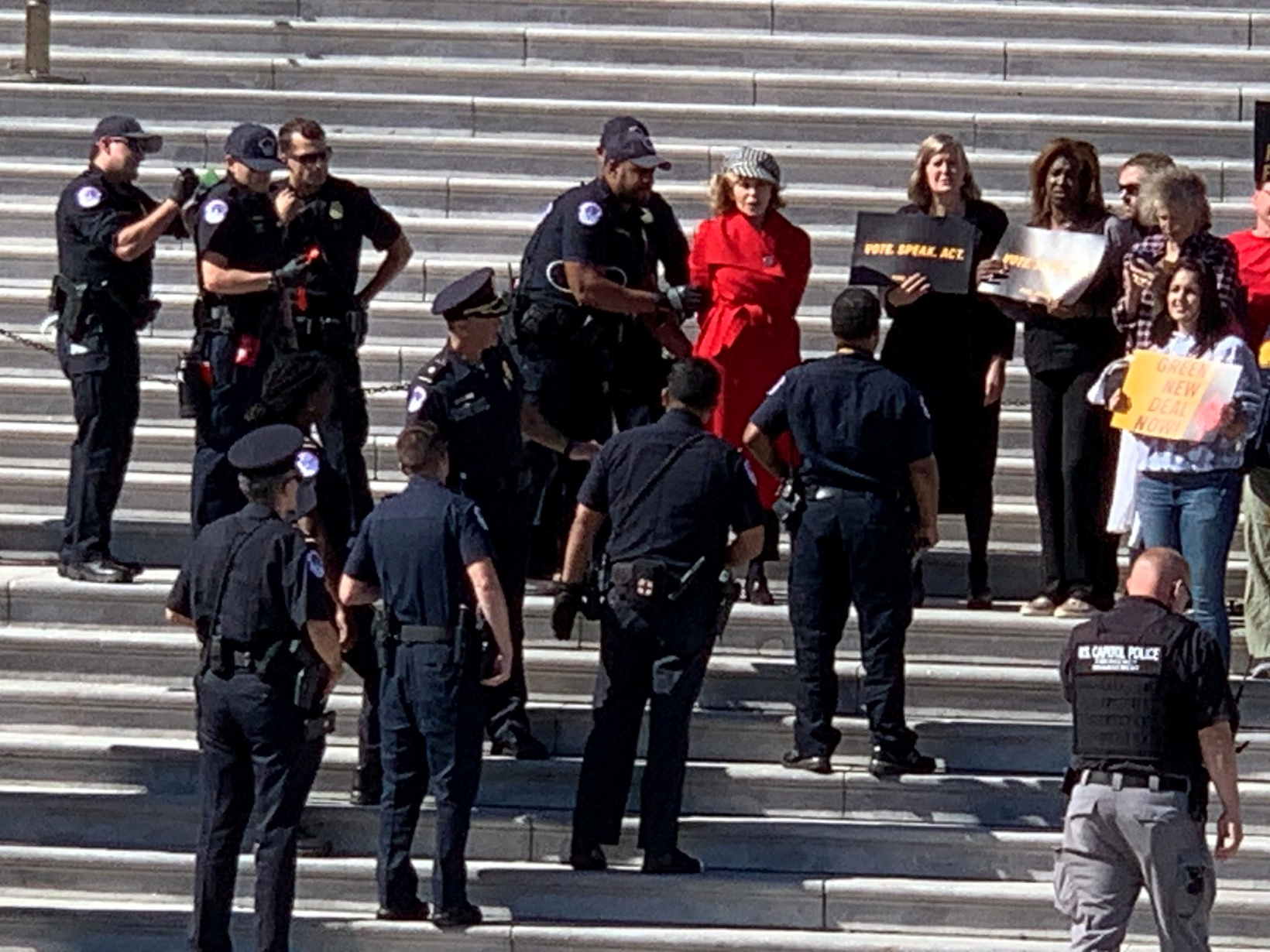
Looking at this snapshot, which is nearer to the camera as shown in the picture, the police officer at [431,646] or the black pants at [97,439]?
the police officer at [431,646]

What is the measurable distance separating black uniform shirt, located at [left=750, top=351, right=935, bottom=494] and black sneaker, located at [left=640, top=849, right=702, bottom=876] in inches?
54.7

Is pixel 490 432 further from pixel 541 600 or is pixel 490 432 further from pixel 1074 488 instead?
pixel 1074 488

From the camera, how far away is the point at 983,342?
39.5 ft

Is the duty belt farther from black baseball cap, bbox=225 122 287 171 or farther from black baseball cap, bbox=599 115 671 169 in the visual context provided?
black baseball cap, bbox=225 122 287 171

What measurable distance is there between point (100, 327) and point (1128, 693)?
4.84m

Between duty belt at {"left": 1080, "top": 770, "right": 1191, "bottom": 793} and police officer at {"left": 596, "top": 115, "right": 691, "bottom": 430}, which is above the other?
police officer at {"left": 596, "top": 115, "right": 691, "bottom": 430}

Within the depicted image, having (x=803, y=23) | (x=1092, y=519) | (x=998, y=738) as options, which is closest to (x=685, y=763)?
(x=998, y=738)

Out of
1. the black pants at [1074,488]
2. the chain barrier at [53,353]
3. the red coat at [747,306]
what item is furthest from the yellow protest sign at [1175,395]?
the chain barrier at [53,353]

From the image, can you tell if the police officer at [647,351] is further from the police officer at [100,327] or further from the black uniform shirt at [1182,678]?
the black uniform shirt at [1182,678]

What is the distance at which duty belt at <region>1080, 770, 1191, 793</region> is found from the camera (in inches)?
356

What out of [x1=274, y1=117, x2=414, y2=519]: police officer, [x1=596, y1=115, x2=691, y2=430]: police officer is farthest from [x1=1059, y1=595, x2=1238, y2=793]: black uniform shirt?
[x1=274, y1=117, x2=414, y2=519]: police officer

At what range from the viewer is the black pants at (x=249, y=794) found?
983 centimetres

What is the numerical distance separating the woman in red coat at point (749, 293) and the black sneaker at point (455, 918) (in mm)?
2174

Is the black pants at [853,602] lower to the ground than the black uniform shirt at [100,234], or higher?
lower
